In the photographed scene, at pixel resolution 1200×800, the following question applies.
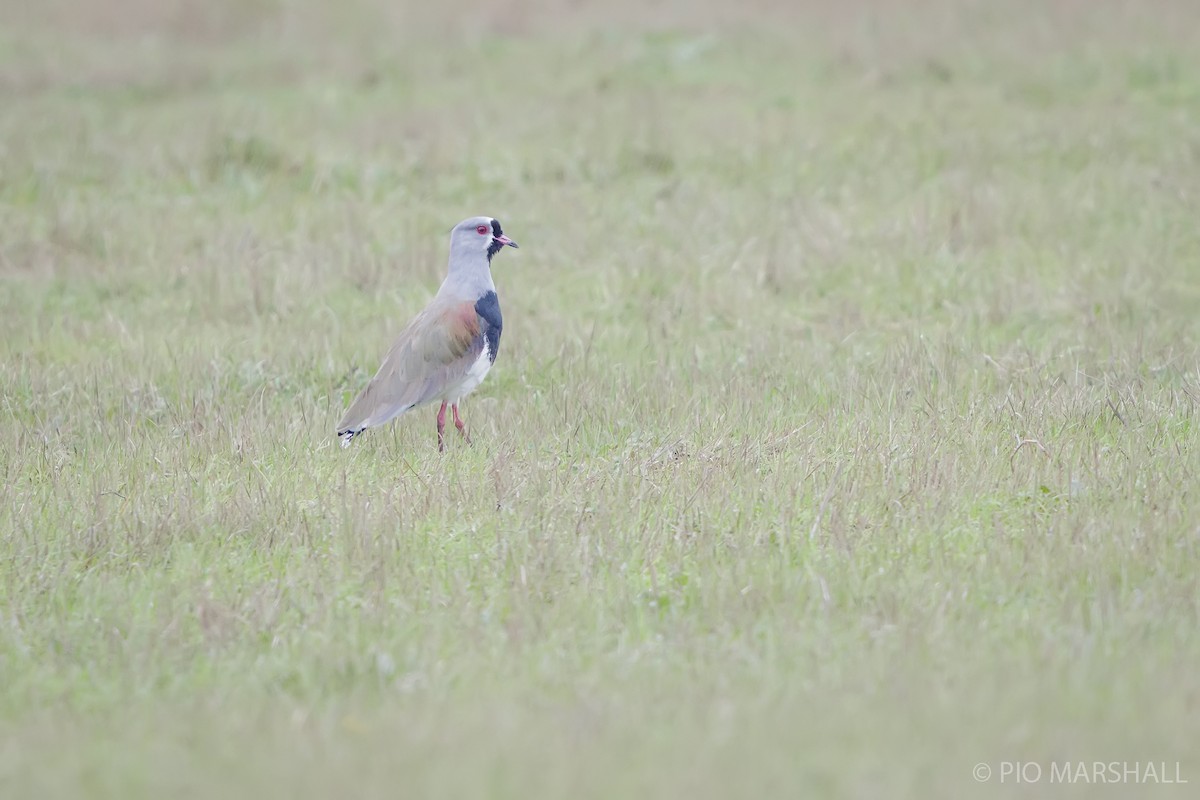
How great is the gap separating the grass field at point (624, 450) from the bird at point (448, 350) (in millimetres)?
232

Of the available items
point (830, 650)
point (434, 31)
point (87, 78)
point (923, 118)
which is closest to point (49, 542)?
point (830, 650)

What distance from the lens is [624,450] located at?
6.90 meters

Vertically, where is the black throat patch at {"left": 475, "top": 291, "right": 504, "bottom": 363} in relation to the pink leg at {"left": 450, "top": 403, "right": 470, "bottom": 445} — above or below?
above

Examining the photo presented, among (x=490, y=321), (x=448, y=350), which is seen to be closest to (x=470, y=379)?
(x=448, y=350)

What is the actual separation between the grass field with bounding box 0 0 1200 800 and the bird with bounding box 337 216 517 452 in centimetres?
23

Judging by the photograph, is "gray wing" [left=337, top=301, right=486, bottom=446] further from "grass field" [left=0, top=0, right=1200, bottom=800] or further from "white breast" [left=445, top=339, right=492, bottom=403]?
"grass field" [left=0, top=0, right=1200, bottom=800]

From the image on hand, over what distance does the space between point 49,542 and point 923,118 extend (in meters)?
11.2

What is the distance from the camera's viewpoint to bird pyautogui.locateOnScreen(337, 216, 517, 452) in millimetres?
7289

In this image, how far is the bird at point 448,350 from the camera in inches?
287

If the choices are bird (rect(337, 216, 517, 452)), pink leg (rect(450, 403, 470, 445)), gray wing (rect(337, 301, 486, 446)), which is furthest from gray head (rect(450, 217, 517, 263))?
pink leg (rect(450, 403, 470, 445))

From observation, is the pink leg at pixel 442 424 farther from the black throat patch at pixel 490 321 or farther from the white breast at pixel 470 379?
the black throat patch at pixel 490 321

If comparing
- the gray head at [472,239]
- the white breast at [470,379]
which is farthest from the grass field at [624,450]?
the gray head at [472,239]

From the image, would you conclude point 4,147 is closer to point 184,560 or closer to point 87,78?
point 87,78

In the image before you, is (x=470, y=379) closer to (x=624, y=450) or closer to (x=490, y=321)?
(x=490, y=321)
